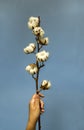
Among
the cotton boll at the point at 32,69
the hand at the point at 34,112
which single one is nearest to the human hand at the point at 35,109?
the hand at the point at 34,112

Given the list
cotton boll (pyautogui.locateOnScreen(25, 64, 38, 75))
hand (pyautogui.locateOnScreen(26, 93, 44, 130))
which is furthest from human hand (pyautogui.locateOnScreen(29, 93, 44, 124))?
cotton boll (pyautogui.locateOnScreen(25, 64, 38, 75))

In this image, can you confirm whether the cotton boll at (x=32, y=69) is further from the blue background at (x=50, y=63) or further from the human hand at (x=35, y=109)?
the blue background at (x=50, y=63)

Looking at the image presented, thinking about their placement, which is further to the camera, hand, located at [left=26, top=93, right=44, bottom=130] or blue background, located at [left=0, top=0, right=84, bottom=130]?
blue background, located at [left=0, top=0, right=84, bottom=130]

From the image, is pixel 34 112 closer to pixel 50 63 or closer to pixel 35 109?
pixel 35 109

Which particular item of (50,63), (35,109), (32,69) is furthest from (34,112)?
(50,63)

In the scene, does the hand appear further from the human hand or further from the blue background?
the blue background

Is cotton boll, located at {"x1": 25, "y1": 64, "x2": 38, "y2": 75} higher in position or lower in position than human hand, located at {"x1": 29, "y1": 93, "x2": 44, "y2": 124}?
higher
